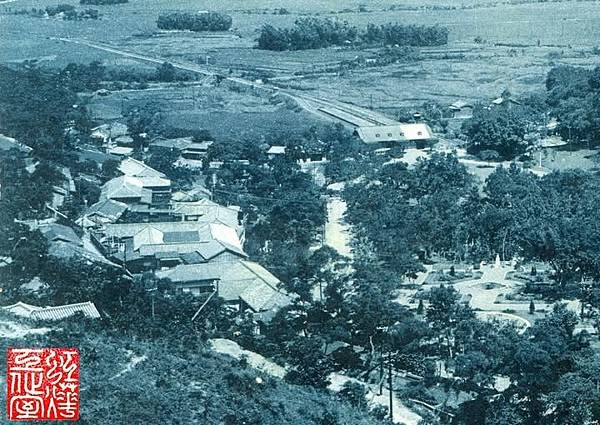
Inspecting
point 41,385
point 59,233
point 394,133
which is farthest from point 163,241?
point 394,133

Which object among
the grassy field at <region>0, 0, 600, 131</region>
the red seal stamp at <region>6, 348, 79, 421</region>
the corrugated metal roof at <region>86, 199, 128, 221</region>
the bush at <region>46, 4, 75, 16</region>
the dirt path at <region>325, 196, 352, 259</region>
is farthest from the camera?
the bush at <region>46, 4, 75, 16</region>

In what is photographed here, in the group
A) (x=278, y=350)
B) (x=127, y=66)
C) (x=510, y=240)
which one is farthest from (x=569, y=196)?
(x=127, y=66)

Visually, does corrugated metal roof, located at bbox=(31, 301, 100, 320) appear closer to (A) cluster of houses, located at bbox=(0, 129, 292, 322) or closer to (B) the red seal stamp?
(A) cluster of houses, located at bbox=(0, 129, 292, 322)

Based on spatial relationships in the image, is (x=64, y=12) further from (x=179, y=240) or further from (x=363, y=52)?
(x=179, y=240)

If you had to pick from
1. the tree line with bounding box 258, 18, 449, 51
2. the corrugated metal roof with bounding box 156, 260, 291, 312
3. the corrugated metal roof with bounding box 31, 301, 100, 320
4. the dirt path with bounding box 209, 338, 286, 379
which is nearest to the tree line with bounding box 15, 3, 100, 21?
the tree line with bounding box 258, 18, 449, 51

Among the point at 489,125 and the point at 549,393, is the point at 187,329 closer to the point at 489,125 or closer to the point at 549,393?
the point at 549,393

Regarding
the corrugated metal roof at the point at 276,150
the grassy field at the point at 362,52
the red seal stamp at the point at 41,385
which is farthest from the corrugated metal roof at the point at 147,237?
the grassy field at the point at 362,52
